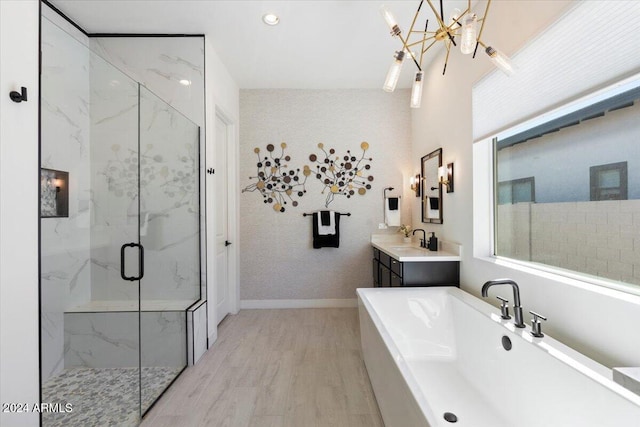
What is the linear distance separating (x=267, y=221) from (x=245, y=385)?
2006 millimetres

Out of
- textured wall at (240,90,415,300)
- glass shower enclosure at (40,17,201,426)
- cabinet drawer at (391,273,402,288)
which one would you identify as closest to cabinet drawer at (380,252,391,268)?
cabinet drawer at (391,273,402,288)

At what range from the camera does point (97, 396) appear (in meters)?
1.70

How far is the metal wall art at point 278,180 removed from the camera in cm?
372

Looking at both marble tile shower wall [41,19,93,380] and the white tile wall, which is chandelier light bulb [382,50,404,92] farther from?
marble tile shower wall [41,19,93,380]

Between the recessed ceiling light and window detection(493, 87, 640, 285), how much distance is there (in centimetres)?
200

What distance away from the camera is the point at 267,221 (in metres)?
3.74

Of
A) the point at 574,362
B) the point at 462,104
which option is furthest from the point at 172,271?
the point at 462,104

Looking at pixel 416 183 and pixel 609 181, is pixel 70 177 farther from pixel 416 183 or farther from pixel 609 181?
pixel 416 183

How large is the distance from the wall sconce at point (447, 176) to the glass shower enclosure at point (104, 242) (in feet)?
7.93

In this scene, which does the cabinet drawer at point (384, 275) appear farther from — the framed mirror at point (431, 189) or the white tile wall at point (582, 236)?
the white tile wall at point (582, 236)

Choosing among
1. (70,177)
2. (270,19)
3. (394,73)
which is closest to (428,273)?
(394,73)

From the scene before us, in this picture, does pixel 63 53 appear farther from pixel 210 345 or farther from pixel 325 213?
pixel 325 213

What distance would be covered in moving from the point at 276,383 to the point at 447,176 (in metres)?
2.27

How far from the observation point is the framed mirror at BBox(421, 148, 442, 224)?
9.57 feet
